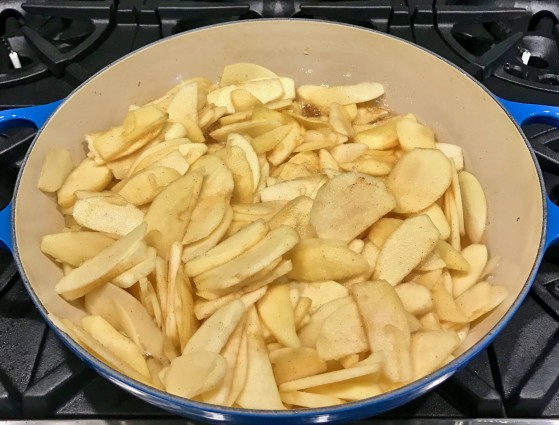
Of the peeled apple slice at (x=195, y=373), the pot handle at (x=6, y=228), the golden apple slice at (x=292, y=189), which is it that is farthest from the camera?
the golden apple slice at (x=292, y=189)

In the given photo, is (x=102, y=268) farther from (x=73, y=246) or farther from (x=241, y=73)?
(x=241, y=73)

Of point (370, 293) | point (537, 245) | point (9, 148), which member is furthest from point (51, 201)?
point (537, 245)

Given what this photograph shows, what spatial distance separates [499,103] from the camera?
67 cm

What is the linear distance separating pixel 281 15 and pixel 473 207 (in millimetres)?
467

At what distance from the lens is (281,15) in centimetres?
94

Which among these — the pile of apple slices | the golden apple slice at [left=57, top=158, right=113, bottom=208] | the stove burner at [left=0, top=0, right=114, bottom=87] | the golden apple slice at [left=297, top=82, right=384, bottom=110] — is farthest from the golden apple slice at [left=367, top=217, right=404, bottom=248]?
the stove burner at [left=0, top=0, right=114, bottom=87]

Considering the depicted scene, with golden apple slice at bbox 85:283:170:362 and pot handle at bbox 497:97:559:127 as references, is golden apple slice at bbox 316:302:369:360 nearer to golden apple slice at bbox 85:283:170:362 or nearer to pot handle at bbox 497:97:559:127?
golden apple slice at bbox 85:283:170:362

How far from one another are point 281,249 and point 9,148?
1.38ft

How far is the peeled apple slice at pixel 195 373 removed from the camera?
465 mm

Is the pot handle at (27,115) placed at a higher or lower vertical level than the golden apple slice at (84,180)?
higher

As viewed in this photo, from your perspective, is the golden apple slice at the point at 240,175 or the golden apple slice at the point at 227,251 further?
the golden apple slice at the point at 240,175

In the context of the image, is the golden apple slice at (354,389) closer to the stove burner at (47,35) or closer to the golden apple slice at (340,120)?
the golden apple slice at (340,120)

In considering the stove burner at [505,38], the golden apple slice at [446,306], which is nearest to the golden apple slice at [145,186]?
the golden apple slice at [446,306]

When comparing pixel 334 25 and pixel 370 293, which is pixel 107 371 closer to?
pixel 370 293
